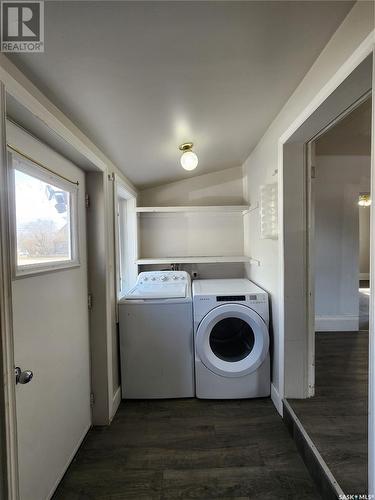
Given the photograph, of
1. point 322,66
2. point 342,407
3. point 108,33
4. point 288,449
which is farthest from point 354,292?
point 108,33

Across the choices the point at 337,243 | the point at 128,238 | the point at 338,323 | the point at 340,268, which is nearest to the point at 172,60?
the point at 128,238

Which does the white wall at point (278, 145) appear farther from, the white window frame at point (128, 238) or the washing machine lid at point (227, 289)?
the white window frame at point (128, 238)

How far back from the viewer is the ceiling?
850 millimetres

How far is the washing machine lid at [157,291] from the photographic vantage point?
2176 millimetres

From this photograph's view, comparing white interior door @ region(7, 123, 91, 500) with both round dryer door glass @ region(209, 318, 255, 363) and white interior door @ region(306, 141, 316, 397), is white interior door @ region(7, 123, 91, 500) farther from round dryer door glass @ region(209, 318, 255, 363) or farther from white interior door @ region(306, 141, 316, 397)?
white interior door @ region(306, 141, 316, 397)

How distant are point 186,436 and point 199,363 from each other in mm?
512

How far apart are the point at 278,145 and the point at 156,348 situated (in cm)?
187

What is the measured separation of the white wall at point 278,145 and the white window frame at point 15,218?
1.42 metres

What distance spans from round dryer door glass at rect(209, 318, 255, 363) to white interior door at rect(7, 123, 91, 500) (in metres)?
1.13

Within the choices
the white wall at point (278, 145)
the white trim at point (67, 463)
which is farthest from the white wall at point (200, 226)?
the white trim at point (67, 463)

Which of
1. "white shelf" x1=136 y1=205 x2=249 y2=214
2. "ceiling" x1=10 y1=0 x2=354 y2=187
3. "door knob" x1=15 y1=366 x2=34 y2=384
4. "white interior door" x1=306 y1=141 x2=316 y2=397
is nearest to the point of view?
"ceiling" x1=10 y1=0 x2=354 y2=187

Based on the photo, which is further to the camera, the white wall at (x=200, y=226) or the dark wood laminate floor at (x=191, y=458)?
the white wall at (x=200, y=226)

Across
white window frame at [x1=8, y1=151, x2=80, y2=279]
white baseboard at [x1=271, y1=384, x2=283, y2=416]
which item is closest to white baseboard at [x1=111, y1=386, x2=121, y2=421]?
white window frame at [x1=8, y1=151, x2=80, y2=279]

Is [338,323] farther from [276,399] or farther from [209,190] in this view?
→ [209,190]
